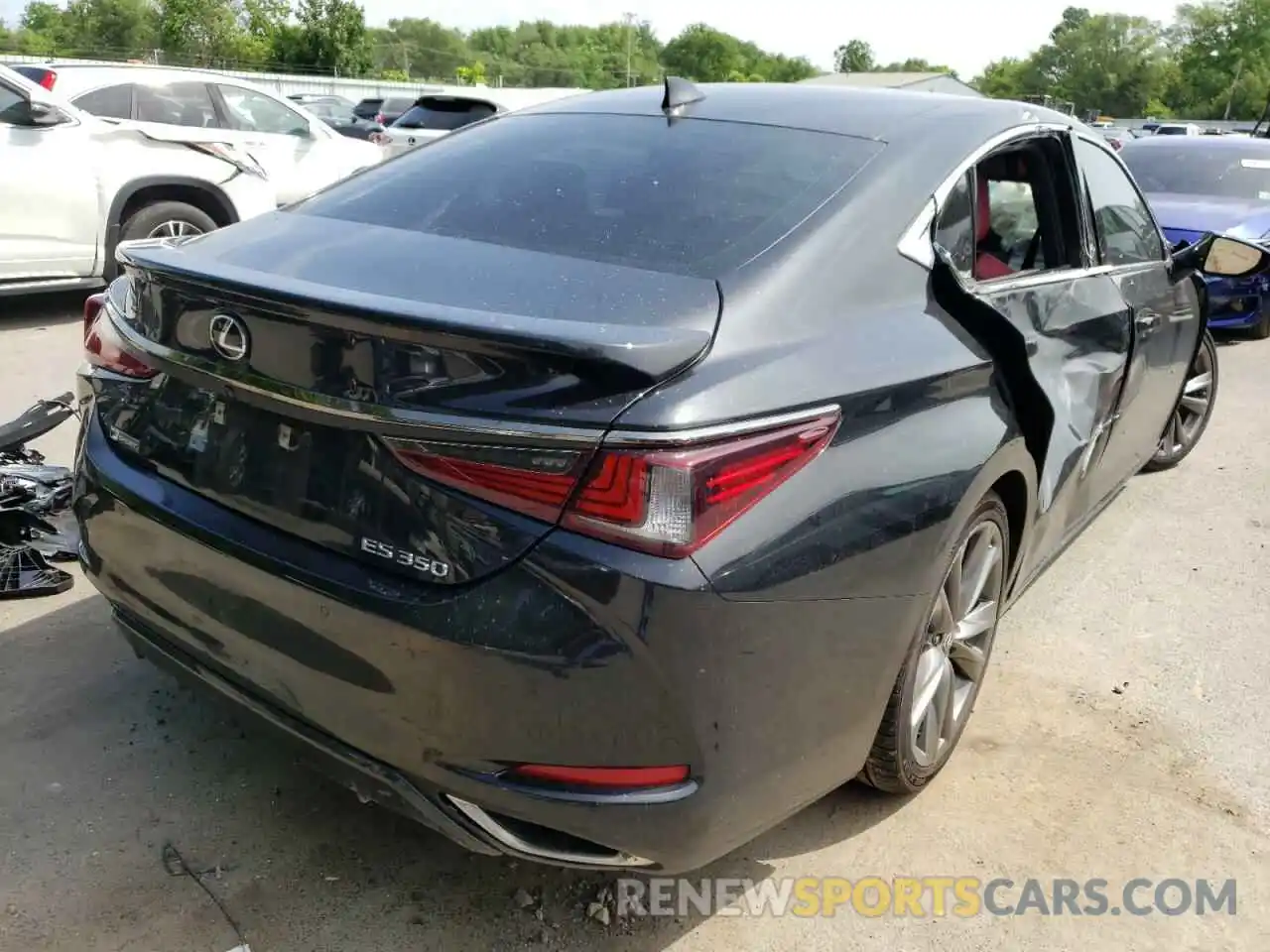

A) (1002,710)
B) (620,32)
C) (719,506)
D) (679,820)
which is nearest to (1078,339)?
(1002,710)

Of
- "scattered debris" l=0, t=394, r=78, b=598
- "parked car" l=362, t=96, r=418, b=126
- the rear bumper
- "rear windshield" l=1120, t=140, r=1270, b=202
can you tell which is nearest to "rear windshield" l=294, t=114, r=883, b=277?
the rear bumper

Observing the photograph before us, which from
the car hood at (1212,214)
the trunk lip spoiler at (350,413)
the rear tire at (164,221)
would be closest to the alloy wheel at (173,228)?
the rear tire at (164,221)

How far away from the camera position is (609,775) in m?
1.85

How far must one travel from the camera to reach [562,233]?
7.77ft

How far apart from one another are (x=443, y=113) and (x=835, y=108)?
1337cm

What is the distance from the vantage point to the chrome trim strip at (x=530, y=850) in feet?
6.33

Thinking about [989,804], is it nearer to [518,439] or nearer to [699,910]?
[699,910]

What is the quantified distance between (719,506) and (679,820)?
550 mm

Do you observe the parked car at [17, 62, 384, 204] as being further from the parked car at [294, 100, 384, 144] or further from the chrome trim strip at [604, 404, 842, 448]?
the parked car at [294, 100, 384, 144]

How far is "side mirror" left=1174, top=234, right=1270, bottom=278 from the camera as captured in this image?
4.14 m

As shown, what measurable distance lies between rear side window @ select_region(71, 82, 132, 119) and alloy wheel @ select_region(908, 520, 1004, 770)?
7578 millimetres

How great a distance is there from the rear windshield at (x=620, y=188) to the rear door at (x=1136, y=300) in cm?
131

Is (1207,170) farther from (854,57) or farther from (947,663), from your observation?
(854,57)

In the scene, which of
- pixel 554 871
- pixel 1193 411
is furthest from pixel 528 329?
pixel 1193 411
